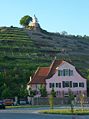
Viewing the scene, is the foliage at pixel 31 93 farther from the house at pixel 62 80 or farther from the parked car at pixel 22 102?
the parked car at pixel 22 102

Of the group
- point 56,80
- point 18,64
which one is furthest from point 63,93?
point 18,64

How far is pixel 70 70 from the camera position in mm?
92000

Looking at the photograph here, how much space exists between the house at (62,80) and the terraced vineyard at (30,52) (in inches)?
165

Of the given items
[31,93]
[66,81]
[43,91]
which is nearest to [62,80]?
[66,81]

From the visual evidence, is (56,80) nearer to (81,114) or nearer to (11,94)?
(11,94)

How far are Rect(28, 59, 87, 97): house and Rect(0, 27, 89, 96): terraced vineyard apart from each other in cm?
419

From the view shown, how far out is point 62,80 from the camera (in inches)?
3597

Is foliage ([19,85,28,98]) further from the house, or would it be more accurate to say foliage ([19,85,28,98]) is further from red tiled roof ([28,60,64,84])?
red tiled roof ([28,60,64,84])

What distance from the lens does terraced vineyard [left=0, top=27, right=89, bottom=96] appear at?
101m

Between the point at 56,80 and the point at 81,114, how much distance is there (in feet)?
148

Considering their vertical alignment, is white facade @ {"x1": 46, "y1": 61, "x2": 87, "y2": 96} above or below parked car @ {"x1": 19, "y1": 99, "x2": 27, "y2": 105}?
above

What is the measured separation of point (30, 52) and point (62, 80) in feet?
155

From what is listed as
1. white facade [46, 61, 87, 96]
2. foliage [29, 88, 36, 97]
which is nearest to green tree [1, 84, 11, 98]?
foliage [29, 88, 36, 97]

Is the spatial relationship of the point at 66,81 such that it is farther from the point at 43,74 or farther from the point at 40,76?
the point at 40,76
